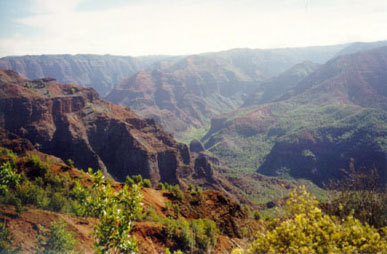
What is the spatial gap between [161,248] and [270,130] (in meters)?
177

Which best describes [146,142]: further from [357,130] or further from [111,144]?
[357,130]

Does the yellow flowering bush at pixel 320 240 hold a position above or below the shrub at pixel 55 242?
above

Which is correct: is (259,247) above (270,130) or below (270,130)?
above

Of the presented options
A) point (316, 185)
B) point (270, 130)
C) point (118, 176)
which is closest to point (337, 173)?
point (316, 185)

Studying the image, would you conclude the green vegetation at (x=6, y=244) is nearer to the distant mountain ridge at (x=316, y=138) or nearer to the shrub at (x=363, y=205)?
the shrub at (x=363, y=205)

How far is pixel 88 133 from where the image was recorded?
224 ft

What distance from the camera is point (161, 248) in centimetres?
1373

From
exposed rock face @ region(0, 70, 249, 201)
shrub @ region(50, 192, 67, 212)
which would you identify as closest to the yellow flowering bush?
shrub @ region(50, 192, 67, 212)

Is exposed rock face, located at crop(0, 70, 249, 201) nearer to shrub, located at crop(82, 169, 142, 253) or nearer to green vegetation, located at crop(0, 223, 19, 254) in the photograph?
green vegetation, located at crop(0, 223, 19, 254)

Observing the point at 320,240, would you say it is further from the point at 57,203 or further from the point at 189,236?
the point at 57,203

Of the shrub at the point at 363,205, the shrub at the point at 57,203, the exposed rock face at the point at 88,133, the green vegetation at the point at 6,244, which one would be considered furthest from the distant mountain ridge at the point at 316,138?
the green vegetation at the point at 6,244

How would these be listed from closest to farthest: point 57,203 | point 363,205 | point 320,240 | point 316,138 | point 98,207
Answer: point 320,240 → point 98,207 → point 363,205 → point 57,203 → point 316,138

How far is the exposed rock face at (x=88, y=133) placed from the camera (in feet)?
205

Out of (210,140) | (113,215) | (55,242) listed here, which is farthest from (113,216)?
(210,140)
